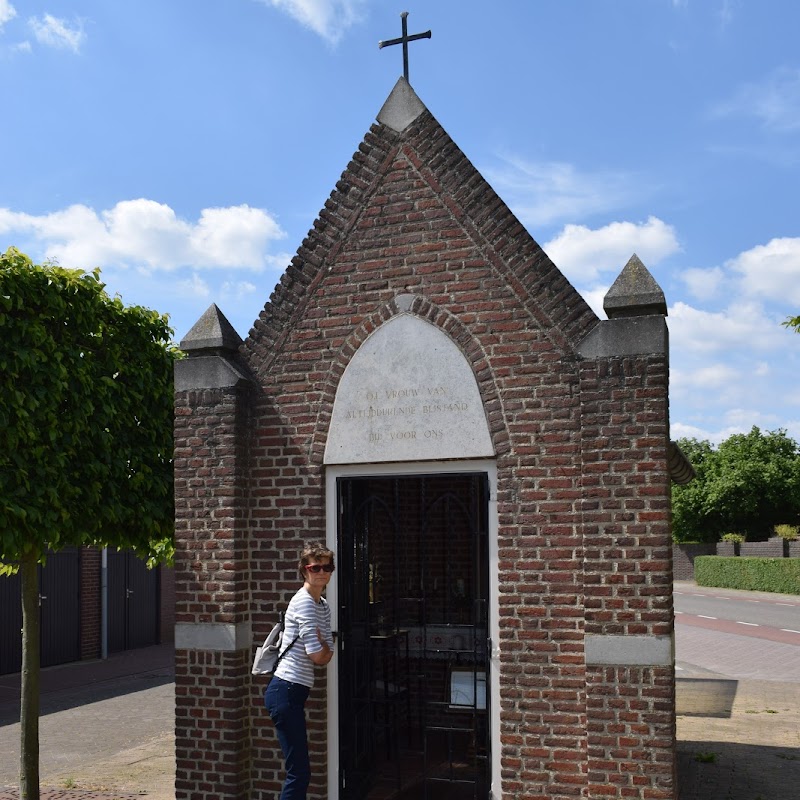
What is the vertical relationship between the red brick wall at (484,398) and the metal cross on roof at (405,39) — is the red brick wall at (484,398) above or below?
below

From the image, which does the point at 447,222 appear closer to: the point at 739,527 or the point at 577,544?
the point at 577,544

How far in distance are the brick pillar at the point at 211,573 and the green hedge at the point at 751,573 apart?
3144 centimetres

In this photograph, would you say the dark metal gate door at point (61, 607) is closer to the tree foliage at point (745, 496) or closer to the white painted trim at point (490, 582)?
the white painted trim at point (490, 582)

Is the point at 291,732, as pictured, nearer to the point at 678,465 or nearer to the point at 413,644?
the point at 678,465

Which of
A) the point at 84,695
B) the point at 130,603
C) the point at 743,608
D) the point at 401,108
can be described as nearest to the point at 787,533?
the point at 743,608

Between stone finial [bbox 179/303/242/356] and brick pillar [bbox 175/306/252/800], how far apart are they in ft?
0.03

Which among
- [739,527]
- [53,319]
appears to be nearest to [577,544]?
[53,319]

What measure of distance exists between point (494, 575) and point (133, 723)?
7798 mm

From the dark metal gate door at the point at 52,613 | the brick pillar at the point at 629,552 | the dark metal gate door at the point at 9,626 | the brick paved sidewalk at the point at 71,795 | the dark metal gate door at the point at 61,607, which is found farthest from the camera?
the dark metal gate door at the point at 61,607

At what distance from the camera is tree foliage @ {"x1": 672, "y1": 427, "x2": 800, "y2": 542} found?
51125 mm

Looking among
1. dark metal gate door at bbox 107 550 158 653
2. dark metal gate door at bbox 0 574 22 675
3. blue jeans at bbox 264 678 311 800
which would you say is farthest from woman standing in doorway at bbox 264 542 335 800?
dark metal gate door at bbox 107 550 158 653

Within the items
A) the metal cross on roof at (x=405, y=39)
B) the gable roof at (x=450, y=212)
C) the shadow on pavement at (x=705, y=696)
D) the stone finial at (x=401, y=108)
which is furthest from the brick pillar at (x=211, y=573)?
the shadow on pavement at (x=705, y=696)

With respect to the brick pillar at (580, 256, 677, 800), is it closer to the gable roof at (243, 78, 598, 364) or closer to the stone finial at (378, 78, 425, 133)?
the gable roof at (243, 78, 598, 364)

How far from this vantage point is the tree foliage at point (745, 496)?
5112cm
